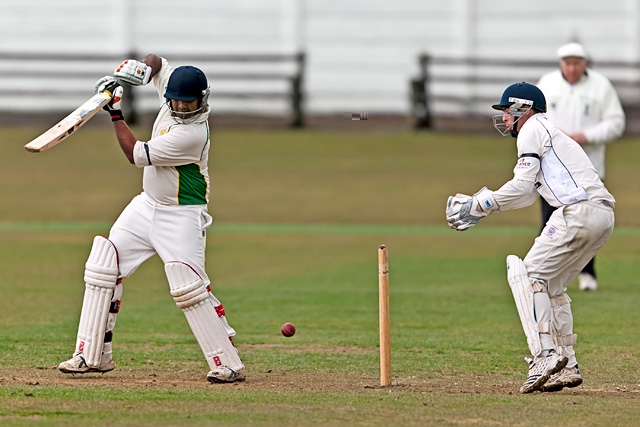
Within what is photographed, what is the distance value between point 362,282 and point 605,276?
2.50 m

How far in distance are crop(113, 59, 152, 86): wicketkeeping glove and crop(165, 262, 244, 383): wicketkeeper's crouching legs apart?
112 cm

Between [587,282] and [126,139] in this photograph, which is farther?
[587,282]

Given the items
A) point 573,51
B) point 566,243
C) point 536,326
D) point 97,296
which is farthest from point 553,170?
point 573,51

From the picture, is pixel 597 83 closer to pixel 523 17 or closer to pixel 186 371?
pixel 186 371

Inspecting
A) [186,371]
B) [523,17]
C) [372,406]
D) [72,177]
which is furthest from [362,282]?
[523,17]

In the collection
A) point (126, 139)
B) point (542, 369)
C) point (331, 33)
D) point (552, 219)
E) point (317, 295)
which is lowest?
point (317, 295)

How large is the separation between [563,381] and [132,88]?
18.9 m

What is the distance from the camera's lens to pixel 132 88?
25.0 metres

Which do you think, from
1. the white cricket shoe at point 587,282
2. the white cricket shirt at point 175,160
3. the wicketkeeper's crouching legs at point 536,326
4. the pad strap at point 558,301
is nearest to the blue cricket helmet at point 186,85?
the white cricket shirt at point 175,160

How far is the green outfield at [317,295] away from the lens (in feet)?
22.0

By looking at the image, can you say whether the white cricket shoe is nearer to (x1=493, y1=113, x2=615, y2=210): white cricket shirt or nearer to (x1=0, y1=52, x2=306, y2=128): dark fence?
(x1=493, y1=113, x2=615, y2=210): white cricket shirt

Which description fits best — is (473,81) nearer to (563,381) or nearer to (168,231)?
(168,231)

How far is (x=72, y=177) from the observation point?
809 inches

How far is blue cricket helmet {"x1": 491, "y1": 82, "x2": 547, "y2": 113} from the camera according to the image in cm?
732
